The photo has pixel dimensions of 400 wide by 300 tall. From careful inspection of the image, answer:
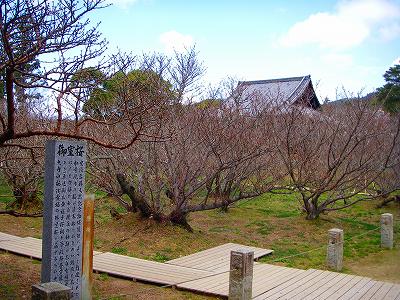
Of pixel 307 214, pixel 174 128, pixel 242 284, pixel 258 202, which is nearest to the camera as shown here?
pixel 242 284

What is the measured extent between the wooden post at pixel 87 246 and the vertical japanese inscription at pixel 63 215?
0.11m

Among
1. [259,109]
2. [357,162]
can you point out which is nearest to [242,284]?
[259,109]

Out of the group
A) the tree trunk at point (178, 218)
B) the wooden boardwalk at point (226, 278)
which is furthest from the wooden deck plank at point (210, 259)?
the tree trunk at point (178, 218)

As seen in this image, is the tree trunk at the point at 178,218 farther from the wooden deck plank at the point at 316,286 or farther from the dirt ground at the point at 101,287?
the wooden deck plank at the point at 316,286

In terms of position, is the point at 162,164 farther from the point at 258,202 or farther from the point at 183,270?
the point at 258,202

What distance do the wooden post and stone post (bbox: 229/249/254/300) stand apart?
1797 mm

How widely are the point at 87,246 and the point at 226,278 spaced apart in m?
2.42

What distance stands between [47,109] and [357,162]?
8.47 meters

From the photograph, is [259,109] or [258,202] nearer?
[259,109]

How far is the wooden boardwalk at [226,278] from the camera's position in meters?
6.21

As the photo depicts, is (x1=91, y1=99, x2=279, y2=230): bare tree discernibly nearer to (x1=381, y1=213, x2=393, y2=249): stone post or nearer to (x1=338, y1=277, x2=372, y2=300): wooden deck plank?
(x1=381, y1=213, x2=393, y2=249): stone post

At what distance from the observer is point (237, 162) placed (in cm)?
916

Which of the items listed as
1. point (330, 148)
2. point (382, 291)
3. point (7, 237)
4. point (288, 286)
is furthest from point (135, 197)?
point (330, 148)

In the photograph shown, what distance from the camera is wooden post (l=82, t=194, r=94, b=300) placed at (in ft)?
17.2
